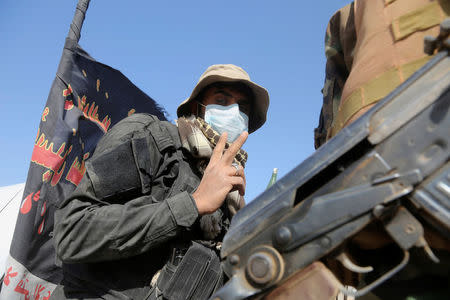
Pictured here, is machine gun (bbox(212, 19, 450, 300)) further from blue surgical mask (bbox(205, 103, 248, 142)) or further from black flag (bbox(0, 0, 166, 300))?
black flag (bbox(0, 0, 166, 300))

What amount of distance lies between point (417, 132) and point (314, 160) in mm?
319

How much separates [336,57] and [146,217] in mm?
1373

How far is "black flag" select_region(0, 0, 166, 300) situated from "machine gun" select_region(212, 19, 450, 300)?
2.74m

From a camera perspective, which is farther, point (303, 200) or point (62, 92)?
point (62, 92)

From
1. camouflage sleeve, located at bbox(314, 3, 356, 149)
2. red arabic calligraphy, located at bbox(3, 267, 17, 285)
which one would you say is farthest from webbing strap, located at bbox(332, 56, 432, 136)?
red arabic calligraphy, located at bbox(3, 267, 17, 285)

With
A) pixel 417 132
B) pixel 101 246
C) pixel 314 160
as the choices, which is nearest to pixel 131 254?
pixel 101 246

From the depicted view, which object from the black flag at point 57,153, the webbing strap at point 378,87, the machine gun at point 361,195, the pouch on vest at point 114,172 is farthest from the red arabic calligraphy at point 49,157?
the webbing strap at point 378,87

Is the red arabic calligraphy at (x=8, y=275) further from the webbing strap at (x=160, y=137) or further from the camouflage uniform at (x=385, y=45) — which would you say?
the camouflage uniform at (x=385, y=45)

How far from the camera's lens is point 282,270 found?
112 cm

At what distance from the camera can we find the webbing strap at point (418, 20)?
1193 mm

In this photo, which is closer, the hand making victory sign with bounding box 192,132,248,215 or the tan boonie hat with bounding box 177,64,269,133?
the hand making victory sign with bounding box 192,132,248,215

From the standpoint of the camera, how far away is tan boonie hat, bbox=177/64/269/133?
8.91 ft

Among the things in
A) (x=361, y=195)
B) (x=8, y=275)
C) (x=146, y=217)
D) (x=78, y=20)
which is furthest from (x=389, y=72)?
(x=78, y=20)

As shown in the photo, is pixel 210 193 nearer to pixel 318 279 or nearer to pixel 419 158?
pixel 318 279
